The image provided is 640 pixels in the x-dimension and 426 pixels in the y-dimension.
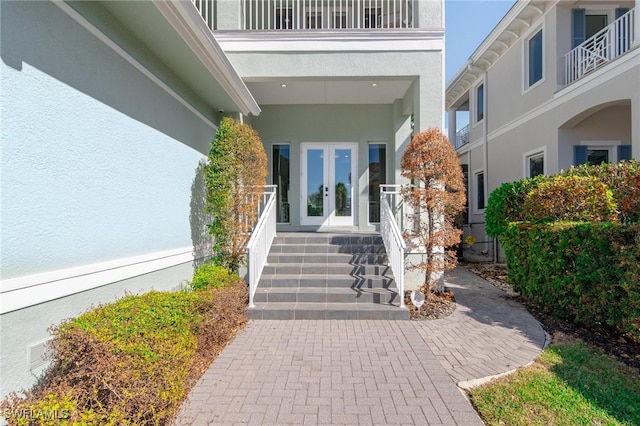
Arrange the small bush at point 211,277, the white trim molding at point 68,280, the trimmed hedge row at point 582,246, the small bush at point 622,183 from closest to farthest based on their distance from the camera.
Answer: the white trim molding at point 68,280 → the trimmed hedge row at point 582,246 → the small bush at point 622,183 → the small bush at point 211,277

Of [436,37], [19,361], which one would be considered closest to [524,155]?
[436,37]

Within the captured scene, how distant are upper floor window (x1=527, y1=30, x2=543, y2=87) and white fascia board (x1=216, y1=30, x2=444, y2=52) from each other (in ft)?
16.6

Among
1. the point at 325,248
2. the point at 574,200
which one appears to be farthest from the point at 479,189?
the point at 325,248

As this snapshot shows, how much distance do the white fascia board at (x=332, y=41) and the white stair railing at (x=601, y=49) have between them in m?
4.27

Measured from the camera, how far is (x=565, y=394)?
2.81m

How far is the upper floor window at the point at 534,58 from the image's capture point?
8.95 metres

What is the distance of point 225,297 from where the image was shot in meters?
4.13

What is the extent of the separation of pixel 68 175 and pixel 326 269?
411 centimetres

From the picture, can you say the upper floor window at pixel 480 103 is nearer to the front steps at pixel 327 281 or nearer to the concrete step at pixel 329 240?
the concrete step at pixel 329 240

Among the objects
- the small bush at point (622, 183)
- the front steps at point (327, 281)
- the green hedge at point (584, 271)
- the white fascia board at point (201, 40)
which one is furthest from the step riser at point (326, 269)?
the small bush at point (622, 183)

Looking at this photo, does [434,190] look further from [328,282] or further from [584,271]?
[328,282]

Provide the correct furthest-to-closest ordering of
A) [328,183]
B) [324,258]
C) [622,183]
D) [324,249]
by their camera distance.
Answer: [328,183]
[324,249]
[324,258]
[622,183]

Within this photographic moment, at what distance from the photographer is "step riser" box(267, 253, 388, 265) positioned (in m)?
5.93

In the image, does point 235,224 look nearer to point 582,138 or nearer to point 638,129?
point 638,129
